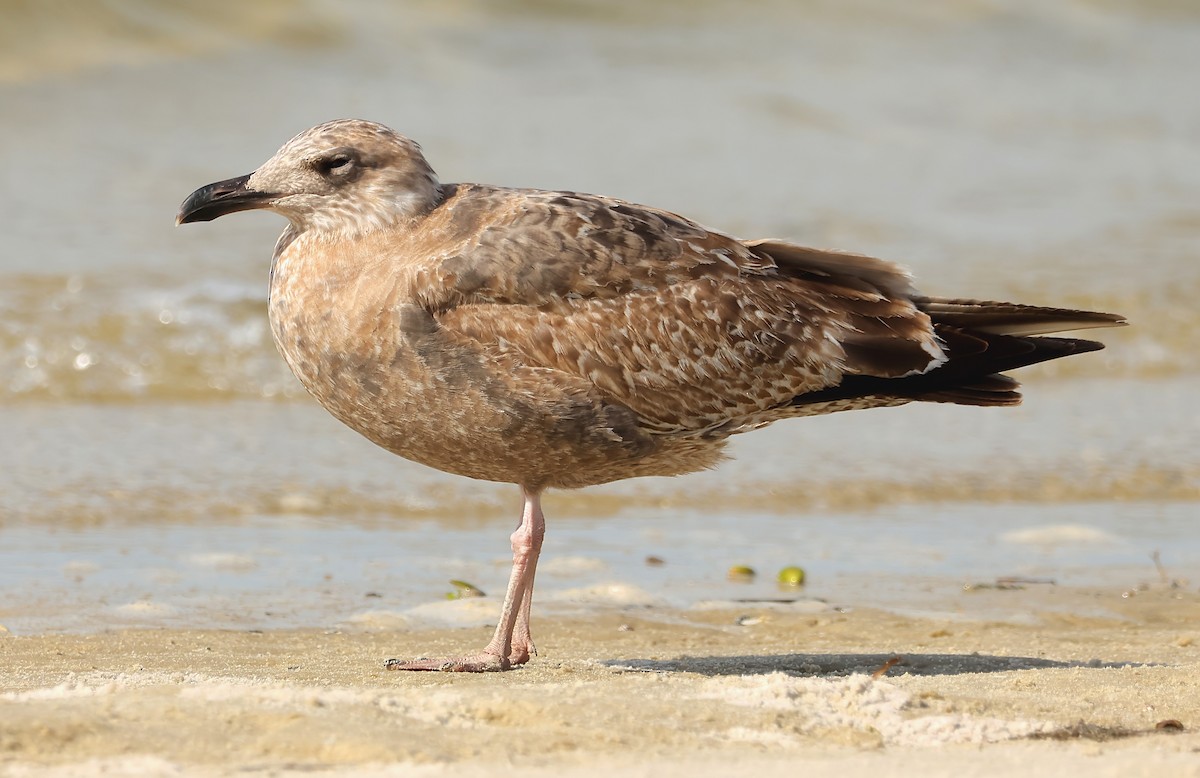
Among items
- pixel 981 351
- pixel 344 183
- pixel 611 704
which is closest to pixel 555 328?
pixel 344 183

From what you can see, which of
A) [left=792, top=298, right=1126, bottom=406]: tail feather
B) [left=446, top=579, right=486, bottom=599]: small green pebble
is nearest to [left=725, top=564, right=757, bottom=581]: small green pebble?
[left=446, top=579, right=486, bottom=599]: small green pebble

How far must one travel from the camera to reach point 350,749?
12.9ft

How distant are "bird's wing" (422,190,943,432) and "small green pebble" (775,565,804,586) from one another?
1.40m

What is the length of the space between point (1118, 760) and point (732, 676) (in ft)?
4.49

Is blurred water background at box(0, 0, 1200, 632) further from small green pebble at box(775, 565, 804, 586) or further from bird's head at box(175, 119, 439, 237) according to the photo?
bird's head at box(175, 119, 439, 237)

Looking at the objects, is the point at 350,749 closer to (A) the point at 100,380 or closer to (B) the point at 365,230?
(B) the point at 365,230

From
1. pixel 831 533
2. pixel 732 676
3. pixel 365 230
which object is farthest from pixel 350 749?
pixel 831 533

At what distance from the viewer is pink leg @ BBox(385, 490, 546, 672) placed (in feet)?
18.3

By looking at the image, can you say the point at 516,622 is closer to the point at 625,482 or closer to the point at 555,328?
the point at 555,328

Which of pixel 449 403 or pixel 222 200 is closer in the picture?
pixel 449 403

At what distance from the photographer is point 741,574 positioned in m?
7.42

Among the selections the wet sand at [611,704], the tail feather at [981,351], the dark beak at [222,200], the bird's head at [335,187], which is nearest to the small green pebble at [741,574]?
the wet sand at [611,704]

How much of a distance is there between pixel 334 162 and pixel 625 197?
1006cm

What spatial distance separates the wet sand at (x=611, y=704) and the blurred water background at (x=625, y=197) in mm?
724
